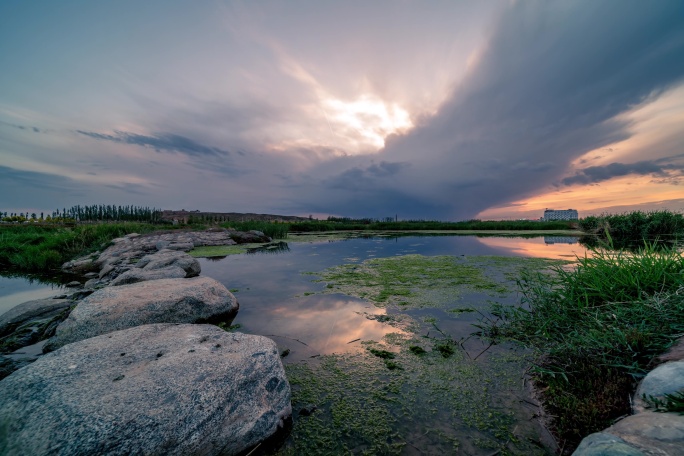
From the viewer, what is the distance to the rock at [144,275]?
227 inches

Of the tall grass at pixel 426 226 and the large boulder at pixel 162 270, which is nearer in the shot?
the large boulder at pixel 162 270

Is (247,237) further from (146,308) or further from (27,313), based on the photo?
(146,308)

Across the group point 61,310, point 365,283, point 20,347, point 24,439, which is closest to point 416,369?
point 24,439

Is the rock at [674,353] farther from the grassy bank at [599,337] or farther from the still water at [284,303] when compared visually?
the still water at [284,303]

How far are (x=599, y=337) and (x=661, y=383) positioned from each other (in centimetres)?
85

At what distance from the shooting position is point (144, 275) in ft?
19.4

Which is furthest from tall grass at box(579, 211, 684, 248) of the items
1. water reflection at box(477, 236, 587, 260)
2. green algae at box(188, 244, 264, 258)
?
green algae at box(188, 244, 264, 258)

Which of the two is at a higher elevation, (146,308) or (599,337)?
(599,337)

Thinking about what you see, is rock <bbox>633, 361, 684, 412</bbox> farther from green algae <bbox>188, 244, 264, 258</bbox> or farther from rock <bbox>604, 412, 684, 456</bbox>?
green algae <bbox>188, 244, 264, 258</bbox>

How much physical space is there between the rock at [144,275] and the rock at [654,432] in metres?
7.15

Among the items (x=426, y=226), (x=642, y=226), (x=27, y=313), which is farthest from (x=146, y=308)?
(x=426, y=226)

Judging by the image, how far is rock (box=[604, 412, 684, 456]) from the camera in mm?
1234

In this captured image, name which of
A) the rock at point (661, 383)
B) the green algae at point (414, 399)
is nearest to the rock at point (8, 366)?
the green algae at point (414, 399)

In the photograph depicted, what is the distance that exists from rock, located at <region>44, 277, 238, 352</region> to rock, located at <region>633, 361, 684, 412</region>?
4.81m
